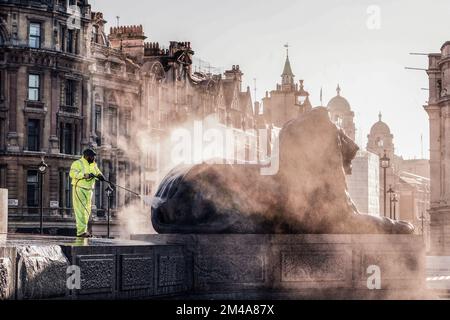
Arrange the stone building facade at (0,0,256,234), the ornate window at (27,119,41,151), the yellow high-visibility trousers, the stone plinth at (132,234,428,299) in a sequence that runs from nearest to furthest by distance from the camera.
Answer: the stone plinth at (132,234,428,299) → the yellow high-visibility trousers → the stone building facade at (0,0,256,234) → the ornate window at (27,119,41,151)

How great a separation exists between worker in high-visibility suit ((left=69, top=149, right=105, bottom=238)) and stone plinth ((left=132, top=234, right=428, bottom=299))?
227 centimetres

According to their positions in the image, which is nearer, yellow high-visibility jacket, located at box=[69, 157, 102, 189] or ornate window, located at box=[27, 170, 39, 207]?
yellow high-visibility jacket, located at box=[69, 157, 102, 189]

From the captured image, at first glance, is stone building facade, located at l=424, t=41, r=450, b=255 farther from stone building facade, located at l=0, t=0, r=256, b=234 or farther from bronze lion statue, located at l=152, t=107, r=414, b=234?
bronze lion statue, located at l=152, t=107, r=414, b=234

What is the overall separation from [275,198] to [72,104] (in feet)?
146

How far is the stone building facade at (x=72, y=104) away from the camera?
56500 mm

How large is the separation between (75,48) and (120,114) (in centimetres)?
632

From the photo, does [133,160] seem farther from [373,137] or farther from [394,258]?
[373,137]

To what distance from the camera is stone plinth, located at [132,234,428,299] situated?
16.1 metres

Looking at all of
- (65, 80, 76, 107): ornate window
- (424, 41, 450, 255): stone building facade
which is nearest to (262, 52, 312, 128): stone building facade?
(424, 41, 450, 255): stone building facade

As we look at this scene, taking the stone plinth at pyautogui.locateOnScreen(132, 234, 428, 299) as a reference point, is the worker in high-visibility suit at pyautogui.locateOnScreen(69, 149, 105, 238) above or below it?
above

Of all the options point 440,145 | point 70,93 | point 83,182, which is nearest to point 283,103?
point 440,145

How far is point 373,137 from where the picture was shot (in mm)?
182375

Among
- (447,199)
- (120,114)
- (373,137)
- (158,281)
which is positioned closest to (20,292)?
(158,281)

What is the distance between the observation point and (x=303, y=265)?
646 inches
